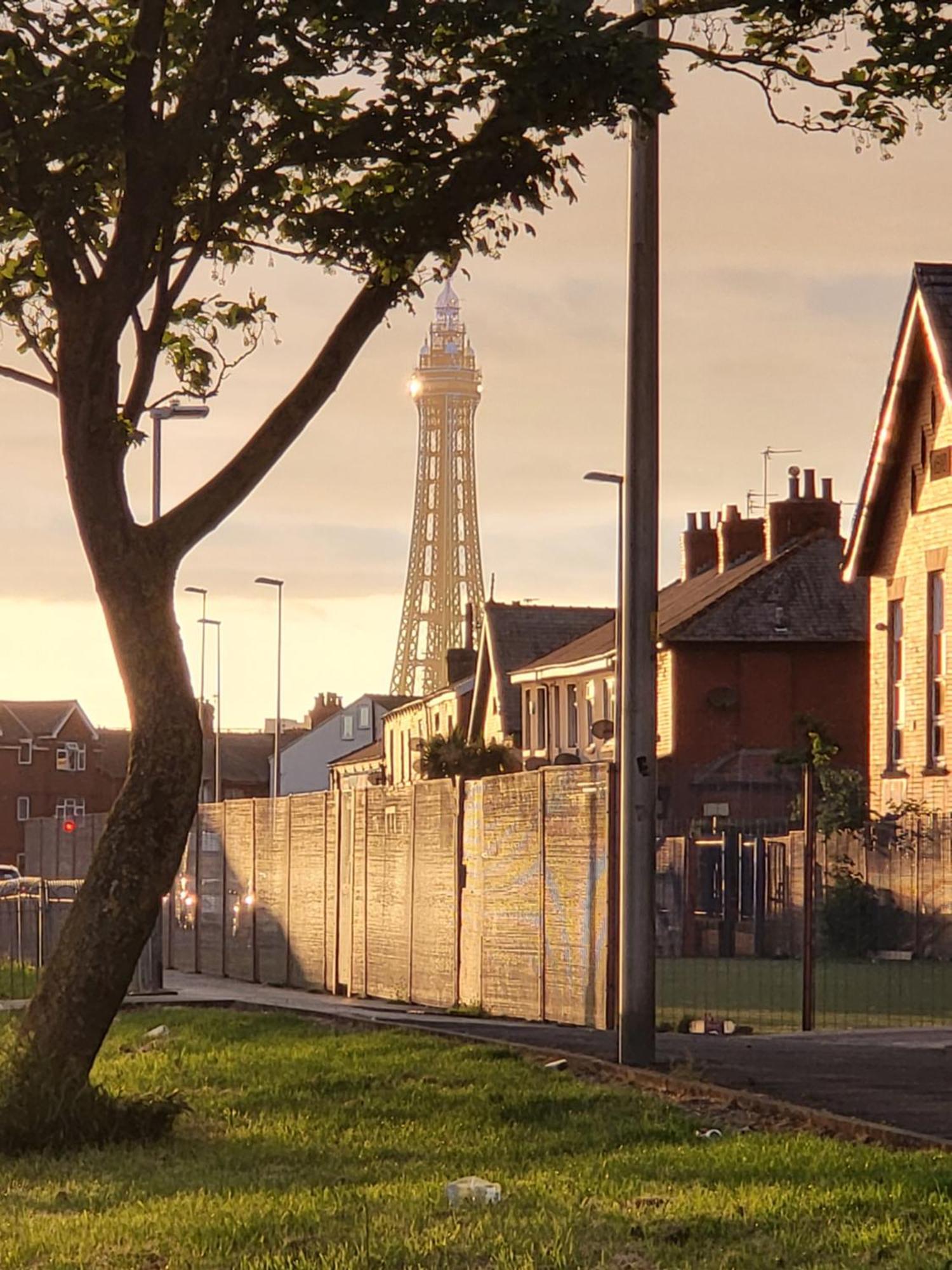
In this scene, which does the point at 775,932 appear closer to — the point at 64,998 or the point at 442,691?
the point at 64,998

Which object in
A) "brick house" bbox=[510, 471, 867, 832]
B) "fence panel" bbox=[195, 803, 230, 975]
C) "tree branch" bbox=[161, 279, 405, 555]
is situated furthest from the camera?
"brick house" bbox=[510, 471, 867, 832]

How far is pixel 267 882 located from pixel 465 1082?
16723mm

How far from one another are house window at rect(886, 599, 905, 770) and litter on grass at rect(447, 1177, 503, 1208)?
2994 centimetres

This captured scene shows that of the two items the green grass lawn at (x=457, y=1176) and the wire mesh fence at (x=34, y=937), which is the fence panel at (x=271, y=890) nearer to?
the wire mesh fence at (x=34, y=937)

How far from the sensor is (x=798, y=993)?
26297mm

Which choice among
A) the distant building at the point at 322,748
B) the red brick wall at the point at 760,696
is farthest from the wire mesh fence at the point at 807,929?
the distant building at the point at 322,748

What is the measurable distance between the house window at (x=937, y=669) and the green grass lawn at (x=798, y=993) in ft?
22.1

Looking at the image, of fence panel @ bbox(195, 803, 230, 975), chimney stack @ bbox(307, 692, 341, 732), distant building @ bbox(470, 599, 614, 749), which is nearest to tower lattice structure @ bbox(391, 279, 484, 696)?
chimney stack @ bbox(307, 692, 341, 732)

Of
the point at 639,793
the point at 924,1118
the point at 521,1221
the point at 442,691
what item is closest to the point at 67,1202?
the point at 521,1221

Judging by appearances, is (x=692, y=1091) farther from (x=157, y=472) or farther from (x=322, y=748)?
(x=322, y=748)

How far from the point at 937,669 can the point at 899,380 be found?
454 centimetres

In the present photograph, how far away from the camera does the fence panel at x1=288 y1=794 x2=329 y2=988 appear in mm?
28578

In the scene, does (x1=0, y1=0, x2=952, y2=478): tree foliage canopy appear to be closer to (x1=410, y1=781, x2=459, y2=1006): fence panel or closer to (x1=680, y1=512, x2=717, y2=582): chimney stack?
(x1=410, y1=781, x2=459, y2=1006): fence panel

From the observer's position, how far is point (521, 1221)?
30.3 ft
